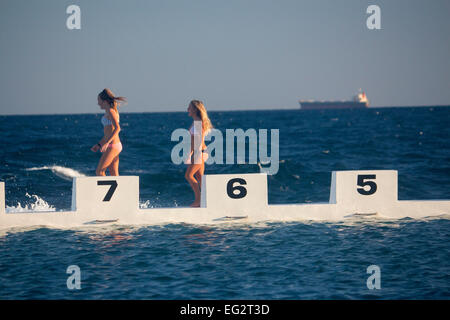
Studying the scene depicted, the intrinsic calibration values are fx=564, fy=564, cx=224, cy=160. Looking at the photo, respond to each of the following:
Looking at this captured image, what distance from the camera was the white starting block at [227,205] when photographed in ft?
33.6

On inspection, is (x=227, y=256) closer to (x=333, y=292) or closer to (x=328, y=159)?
(x=333, y=292)

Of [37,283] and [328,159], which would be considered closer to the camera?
[37,283]

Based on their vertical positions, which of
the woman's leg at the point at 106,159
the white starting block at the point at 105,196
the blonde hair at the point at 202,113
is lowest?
the white starting block at the point at 105,196

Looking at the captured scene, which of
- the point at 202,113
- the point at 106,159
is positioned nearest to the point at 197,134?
the point at 202,113

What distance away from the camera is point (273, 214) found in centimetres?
1094

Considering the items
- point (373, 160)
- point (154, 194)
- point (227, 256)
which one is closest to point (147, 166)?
point (154, 194)

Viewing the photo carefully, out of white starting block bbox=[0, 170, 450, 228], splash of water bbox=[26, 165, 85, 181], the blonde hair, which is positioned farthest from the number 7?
splash of water bbox=[26, 165, 85, 181]

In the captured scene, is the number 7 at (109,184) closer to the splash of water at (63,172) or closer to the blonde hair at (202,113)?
the blonde hair at (202,113)

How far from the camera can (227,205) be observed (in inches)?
418

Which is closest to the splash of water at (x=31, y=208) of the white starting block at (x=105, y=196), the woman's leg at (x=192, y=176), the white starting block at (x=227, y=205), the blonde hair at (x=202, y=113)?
the white starting block at (x=227, y=205)

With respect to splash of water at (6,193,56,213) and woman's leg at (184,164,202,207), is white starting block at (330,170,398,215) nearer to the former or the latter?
woman's leg at (184,164,202,207)

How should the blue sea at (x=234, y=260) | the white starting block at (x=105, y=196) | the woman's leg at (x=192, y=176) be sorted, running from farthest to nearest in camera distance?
1. the woman's leg at (x=192, y=176)
2. the white starting block at (x=105, y=196)
3. the blue sea at (x=234, y=260)
